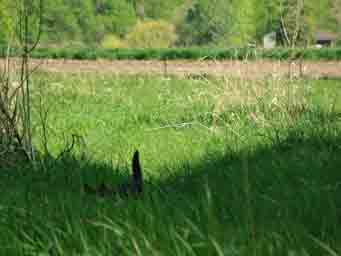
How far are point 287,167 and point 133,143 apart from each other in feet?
7.09

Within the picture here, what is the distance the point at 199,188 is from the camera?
2770mm

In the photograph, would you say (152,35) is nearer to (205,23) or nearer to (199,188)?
(205,23)

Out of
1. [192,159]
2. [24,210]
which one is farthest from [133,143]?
[24,210]

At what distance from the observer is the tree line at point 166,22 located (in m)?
49.9

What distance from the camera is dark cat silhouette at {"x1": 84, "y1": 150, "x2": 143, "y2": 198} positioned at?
2.38 m

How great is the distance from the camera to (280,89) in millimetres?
5465

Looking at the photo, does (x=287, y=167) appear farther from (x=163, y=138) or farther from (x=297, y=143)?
(x=163, y=138)

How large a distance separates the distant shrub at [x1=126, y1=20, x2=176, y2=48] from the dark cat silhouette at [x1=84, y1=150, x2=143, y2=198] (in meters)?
59.0

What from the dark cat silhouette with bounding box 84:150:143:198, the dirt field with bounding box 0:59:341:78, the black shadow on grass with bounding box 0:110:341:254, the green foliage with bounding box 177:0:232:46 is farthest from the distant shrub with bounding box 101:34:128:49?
the dark cat silhouette with bounding box 84:150:143:198

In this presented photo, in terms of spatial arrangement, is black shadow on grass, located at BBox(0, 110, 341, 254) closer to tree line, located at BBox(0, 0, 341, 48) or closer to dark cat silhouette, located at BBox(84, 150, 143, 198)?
dark cat silhouette, located at BBox(84, 150, 143, 198)

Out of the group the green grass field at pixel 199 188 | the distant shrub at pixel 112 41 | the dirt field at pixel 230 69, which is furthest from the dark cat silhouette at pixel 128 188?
the distant shrub at pixel 112 41

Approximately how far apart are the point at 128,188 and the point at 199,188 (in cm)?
31

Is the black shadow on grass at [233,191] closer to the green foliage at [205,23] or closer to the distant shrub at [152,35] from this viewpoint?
the green foliage at [205,23]

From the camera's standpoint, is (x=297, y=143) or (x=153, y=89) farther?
(x=153, y=89)
